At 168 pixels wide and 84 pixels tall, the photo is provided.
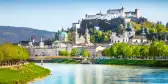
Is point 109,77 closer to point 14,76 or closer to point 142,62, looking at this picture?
point 14,76

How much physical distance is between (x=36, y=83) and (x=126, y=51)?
80652mm

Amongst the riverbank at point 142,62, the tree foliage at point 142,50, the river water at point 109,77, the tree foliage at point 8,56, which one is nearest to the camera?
the river water at point 109,77

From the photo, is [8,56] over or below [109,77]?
over

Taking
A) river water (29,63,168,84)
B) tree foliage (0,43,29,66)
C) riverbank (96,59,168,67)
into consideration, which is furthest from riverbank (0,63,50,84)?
riverbank (96,59,168,67)

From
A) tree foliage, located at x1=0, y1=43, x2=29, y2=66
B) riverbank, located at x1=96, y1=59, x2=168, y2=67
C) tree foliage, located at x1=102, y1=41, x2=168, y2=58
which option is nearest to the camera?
tree foliage, located at x1=0, y1=43, x2=29, y2=66

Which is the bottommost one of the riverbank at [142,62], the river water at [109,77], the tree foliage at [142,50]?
the river water at [109,77]

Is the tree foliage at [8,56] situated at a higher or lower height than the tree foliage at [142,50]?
lower

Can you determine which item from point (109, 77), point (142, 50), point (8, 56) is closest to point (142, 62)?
point (142, 50)

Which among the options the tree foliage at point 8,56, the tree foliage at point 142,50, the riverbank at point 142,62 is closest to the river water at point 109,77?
the tree foliage at point 8,56

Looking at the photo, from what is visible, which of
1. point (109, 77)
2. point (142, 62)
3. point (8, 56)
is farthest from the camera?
point (142, 62)

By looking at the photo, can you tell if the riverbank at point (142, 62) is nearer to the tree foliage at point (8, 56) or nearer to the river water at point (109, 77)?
the river water at point (109, 77)

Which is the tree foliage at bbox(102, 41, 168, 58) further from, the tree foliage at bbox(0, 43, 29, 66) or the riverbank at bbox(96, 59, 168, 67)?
the tree foliage at bbox(0, 43, 29, 66)

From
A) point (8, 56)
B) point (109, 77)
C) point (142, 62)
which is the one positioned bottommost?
point (109, 77)

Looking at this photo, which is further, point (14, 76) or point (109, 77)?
point (109, 77)
